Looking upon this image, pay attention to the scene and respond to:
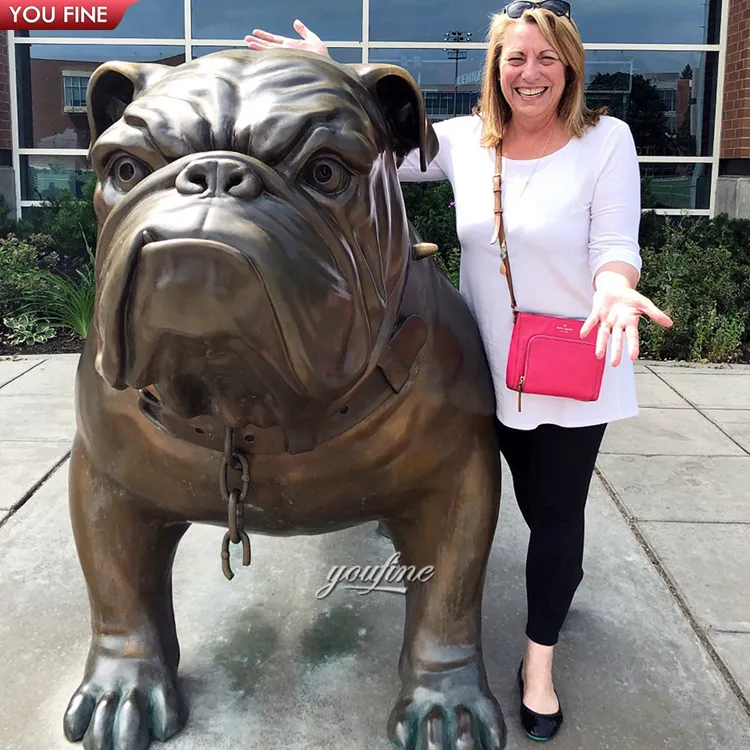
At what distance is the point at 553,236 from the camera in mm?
2057

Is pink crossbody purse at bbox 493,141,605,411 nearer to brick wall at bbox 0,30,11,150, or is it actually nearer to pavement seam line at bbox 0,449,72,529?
pavement seam line at bbox 0,449,72,529

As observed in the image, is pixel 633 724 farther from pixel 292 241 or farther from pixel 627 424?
pixel 627 424

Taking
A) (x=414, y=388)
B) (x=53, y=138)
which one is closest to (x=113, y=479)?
(x=414, y=388)

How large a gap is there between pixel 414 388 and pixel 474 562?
503mm

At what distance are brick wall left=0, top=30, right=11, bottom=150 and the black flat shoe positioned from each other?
28.4ft

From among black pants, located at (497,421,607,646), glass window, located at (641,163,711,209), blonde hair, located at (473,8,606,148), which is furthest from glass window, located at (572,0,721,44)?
black pants, located at (497,421,607,646)

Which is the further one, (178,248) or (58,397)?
(58,397)

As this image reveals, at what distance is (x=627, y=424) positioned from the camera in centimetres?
480

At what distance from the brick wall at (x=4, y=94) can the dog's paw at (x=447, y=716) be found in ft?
28.1

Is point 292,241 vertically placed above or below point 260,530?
above

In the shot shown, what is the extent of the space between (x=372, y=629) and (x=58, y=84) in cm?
848

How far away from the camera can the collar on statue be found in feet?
5.61

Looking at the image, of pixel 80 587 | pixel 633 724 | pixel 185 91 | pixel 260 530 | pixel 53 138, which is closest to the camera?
pixel 185 91

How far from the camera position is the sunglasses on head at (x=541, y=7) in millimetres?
2092
